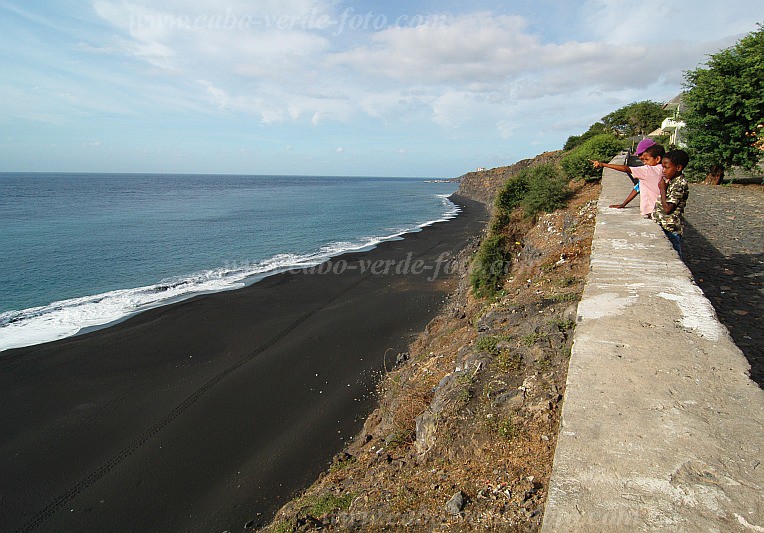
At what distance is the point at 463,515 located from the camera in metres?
3.31

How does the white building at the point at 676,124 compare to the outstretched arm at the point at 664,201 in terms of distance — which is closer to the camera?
the outstretched arm at the point at 664,201

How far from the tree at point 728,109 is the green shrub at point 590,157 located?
2979mm

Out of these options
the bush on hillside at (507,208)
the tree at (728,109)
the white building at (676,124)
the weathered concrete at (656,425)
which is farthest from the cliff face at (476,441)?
the white building at (676,124)

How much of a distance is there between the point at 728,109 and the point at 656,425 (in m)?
18.7

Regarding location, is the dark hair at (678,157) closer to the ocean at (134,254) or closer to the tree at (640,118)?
the ocean at (134,254)

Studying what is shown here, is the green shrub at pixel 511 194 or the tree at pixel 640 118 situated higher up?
the tree at pixel 640 118

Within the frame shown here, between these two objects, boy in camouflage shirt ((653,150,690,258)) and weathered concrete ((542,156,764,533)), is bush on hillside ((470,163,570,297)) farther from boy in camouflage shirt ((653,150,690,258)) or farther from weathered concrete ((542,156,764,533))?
weathered concrete ((542,156,764,533))

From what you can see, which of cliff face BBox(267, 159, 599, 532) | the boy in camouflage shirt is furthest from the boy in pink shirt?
cliff face BBox(267, 159, 599, 532)

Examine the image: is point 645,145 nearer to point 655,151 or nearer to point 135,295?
point 655,151

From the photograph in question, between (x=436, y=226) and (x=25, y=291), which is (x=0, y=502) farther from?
(x=436, y=226)

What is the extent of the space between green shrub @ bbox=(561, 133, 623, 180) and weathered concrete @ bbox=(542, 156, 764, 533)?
13501mm

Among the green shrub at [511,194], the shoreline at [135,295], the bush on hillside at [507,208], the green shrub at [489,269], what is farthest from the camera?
the green shrub at [511,194]

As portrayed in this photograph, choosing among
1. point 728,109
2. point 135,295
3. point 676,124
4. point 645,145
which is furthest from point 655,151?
point 676,124

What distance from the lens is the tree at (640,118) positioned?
159ft
